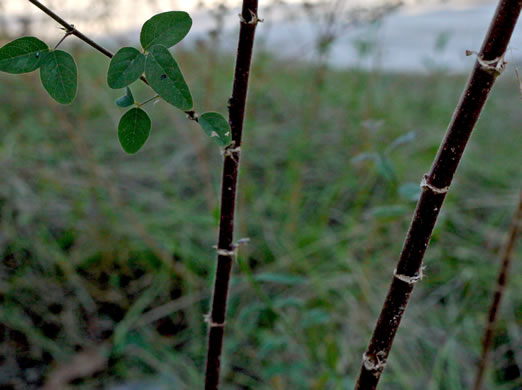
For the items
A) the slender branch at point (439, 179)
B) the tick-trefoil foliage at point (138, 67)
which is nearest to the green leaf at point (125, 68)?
the tick-trefoil foliage at point (138, 67)

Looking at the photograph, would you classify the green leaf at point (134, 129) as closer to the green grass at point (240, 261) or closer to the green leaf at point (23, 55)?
the green leaf at point (23, 55)

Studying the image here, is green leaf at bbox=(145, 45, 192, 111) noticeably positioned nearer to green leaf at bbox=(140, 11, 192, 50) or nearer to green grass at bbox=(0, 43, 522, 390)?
green leaf at bbox=(140, 11, 192, 50)

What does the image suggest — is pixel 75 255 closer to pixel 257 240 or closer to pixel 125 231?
pixel 125 231

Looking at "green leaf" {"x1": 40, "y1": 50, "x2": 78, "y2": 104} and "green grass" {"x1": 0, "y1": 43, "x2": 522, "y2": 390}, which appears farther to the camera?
"green grass" {"x1": 0, "y1": 43, "x2": 522, "y2": 390}

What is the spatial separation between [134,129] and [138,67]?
2.3 inches

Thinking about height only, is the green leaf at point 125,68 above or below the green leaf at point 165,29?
below

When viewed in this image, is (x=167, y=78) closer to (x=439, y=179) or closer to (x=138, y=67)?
(x=138, y=67)

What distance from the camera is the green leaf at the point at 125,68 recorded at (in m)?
0.34

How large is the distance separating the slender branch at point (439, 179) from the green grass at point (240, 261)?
1.04 ft

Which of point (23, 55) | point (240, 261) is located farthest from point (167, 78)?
point (240, 261)

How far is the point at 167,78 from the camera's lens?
13.3 inches

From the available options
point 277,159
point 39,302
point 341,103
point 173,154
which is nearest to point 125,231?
point 39,302

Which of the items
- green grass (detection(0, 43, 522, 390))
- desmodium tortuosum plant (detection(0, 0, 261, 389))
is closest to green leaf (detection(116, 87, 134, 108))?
desmodium tortuosum plant (detection(0, 0, 261, 389))

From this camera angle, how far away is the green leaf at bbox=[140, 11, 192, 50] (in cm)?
36
